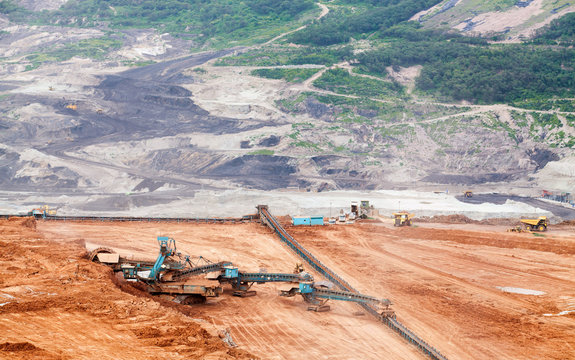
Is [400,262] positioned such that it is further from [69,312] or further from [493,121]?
[493,121]

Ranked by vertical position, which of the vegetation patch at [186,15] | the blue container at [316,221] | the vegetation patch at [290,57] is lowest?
the blue container at [316,221]

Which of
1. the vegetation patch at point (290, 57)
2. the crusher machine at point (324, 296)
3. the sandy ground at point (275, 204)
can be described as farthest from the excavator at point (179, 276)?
the vegetation patch at point (290, 57)

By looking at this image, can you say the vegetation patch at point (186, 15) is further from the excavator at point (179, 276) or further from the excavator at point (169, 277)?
the excavator at point (169, 277)

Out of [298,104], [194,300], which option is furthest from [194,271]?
[298,104]

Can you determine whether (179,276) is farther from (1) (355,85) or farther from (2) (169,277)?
(1) (355,85)

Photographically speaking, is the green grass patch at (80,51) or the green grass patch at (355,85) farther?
the green grass patch at (80,51)

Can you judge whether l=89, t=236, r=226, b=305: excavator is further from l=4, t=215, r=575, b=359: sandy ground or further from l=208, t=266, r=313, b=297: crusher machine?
l=4, t=215, r=575, b=359: sandy ground
